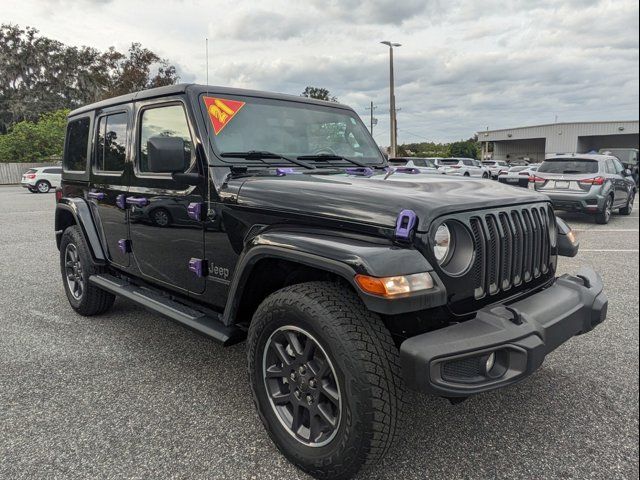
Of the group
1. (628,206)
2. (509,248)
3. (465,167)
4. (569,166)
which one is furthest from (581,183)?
(465,167)

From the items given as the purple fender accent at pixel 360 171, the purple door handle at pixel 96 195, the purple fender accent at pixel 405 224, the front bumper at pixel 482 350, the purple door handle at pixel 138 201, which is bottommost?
the front bumper at pixel 482 350

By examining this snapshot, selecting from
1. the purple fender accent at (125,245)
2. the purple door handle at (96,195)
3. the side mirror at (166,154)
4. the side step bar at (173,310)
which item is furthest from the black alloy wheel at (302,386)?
the purple door handle at (96,195)

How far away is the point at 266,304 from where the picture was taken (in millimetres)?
2293

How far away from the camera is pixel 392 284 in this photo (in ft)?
6.20

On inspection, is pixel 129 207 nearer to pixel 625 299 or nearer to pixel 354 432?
pixel 354 432

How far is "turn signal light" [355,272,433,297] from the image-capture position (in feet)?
6.18

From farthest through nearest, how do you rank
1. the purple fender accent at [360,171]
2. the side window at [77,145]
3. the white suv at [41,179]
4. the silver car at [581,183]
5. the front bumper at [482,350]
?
1. the white suv at [41,179]
2. the silver car at [581,183]
3. the side window at [77,145]
4. the purple fender accent at [360,171]
5. the front bumper at [482,350]

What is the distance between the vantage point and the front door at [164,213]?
296cm

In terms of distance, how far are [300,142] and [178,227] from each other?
1.02 meters

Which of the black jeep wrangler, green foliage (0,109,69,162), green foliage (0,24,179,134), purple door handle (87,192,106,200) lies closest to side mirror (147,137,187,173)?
the black jeep wrangler

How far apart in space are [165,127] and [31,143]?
39.6m

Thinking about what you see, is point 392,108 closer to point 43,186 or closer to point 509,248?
point 43,186

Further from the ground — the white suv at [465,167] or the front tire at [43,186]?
the white suv at [465,167]

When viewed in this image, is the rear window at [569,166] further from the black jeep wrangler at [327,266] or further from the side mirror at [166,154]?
the side mirror at [166,154]
